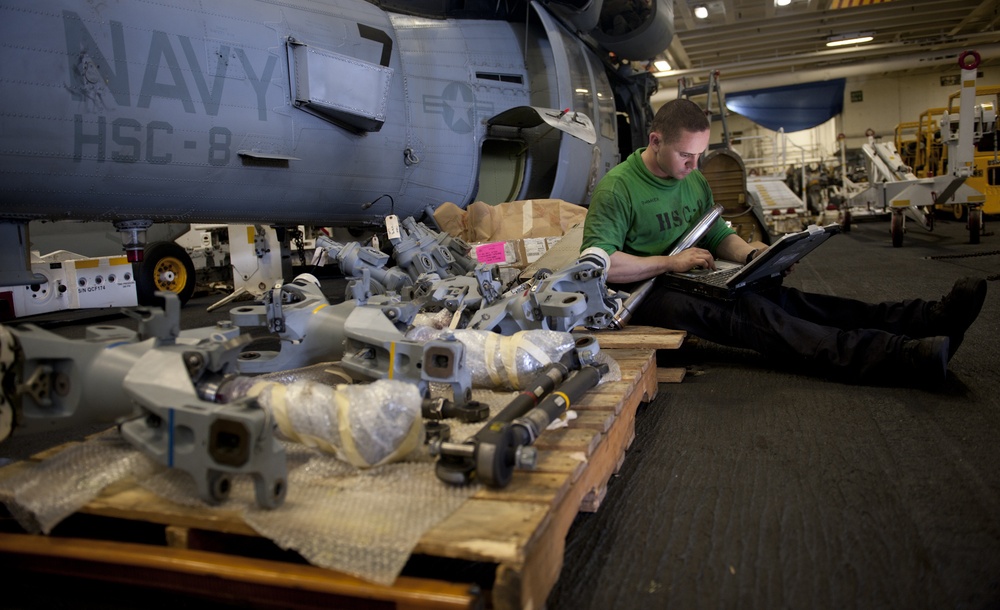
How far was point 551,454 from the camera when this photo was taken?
4.67 feet

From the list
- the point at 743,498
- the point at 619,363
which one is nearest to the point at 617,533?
the point at 743,498

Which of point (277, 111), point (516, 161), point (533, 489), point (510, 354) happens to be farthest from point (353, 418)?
point (516, 161)

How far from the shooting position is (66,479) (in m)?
1.41

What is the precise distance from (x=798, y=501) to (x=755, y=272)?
131 cm

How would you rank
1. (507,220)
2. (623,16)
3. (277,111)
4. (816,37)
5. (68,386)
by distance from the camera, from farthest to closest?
(816,37)
(623,16)
(507,220)
(277,111)
(68,386)

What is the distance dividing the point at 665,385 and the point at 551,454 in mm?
1410

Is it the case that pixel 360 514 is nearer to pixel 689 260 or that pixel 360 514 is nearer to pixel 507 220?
pixel 689 260

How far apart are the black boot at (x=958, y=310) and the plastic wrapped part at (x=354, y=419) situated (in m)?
2.01

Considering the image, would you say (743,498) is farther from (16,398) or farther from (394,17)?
(394,17)

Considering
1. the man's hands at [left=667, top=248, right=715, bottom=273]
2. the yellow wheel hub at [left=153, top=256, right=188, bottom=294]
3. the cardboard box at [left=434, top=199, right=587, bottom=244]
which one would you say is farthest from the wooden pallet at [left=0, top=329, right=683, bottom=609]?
the yellow wheel hub at [left=153, top=256, right=188, bottom=294]

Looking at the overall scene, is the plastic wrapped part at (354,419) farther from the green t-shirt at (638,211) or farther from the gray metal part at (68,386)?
the green t-shirt at (638,211)

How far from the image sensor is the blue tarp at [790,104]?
1733cm

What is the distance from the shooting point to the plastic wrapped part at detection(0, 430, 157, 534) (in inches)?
52.0

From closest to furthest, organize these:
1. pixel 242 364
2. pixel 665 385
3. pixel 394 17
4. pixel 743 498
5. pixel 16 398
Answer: pixel 16 398
pixel 743 498
pixel 242 364
pixel 665 385
pixel 394 17
